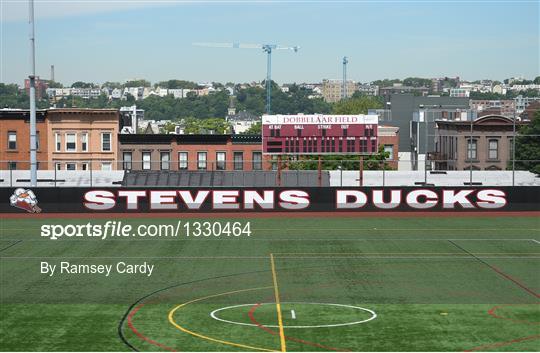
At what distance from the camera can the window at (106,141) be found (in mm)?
84688

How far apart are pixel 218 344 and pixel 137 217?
28616 mm

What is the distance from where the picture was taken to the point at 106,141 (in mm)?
84875

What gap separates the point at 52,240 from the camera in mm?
44344

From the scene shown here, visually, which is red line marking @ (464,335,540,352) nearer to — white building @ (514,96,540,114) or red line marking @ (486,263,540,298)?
red line marking @ (486,263,540,298)

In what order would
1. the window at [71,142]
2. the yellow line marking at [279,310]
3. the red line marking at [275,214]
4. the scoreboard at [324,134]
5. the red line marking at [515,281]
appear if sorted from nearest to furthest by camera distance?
the yellow line marking at [279,310] → the red line marking at [515,281] → the red line marking at [275,214] → the scoreboard at [324,134] → the window at [71,142]

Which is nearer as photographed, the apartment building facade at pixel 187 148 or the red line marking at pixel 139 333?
the red line marking at pixel 139 333

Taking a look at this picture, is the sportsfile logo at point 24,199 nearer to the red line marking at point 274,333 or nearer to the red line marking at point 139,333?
the red line marking at point 139,333

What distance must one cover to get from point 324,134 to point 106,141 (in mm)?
27644

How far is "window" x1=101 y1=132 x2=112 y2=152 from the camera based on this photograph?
3334 inches

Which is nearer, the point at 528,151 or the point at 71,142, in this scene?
the point at 71,142

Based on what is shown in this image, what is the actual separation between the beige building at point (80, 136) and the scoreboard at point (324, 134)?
2475 cm

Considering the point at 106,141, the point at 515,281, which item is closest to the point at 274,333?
the point at 515,281

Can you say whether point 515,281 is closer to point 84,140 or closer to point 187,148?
point 187,148

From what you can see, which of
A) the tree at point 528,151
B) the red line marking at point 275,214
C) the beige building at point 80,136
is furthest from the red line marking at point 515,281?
the beige building at point 80,136
